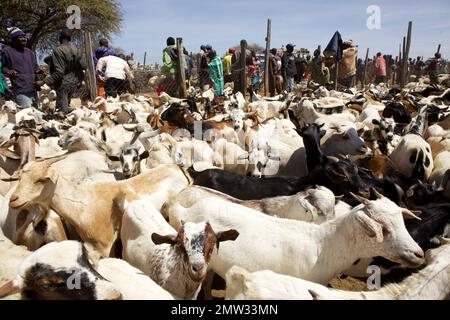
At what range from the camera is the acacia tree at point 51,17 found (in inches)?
854

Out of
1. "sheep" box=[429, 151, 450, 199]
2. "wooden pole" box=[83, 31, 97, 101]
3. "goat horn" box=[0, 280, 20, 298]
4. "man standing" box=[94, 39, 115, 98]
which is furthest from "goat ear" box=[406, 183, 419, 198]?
"man standing" box=[94, 39, 115, 98]

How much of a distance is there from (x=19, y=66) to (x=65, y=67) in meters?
1.22

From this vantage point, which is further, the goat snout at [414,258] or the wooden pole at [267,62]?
the wooden pole at [267,62]

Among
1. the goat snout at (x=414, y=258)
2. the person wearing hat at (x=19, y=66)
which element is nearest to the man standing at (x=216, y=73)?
the person wearing hat at (x=19, y=66)

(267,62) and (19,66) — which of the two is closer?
(19,66)

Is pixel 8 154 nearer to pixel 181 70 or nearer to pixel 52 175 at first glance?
pixel 52 175

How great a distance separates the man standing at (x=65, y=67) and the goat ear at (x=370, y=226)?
7580mm

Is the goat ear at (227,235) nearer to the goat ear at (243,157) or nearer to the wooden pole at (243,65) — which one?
the goat ear at (243,157)

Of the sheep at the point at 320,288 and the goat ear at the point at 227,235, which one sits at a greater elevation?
the goat ear at the point at 227,235

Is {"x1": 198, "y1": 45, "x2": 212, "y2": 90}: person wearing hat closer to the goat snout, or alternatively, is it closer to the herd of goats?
the herd of goats

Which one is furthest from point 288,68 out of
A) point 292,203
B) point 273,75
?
point 292,203

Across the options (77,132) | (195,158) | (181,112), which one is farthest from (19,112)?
(195,158)

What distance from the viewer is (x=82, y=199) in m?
3.92

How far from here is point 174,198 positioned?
14.2ft
